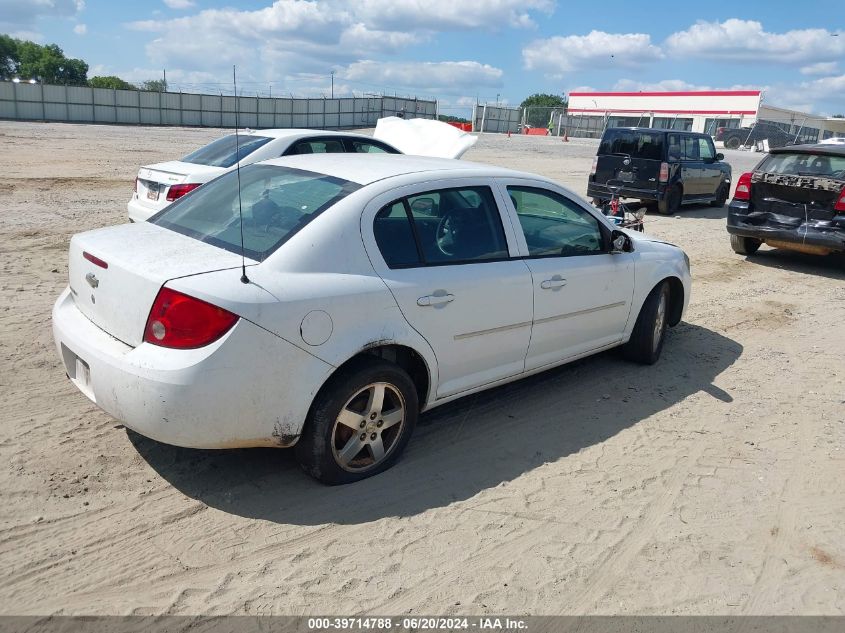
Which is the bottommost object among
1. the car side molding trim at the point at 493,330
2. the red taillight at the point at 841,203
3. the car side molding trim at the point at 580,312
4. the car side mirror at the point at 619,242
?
the car side molding trim at the point at 580,312

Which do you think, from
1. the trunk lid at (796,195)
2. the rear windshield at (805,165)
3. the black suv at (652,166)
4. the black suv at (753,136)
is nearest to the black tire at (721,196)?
the black suv at (652,166)

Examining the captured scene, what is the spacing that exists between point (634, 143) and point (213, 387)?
13.5m

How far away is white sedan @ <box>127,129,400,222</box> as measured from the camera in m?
7.98

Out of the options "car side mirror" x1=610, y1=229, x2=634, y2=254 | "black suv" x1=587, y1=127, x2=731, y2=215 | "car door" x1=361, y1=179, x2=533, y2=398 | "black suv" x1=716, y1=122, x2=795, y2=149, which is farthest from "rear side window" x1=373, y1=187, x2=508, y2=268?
"black suv" x1=716, y1=122, x2=795, y2=149

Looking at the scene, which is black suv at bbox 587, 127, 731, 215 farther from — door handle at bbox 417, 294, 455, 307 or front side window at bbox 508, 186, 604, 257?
door handle at bbox 417, 294, 455, 307

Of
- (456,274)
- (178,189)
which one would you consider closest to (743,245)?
(178,189)

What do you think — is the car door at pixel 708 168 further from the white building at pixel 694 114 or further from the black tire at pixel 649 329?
the white building at pixel 694 114

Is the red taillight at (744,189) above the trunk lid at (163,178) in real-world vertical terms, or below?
above

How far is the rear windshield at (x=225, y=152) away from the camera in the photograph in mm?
8711

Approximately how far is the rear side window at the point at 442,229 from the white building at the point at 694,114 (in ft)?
148

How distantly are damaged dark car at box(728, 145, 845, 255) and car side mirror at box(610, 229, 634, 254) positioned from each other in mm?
5686

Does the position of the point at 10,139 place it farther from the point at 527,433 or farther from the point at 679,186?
the point at 527,433

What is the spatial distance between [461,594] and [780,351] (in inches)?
185

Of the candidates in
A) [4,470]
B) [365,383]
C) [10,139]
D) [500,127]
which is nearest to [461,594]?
[365,383]
